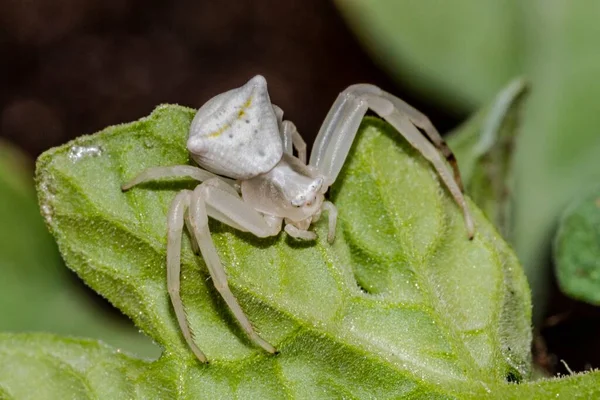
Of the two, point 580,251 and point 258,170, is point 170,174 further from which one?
point 580,251

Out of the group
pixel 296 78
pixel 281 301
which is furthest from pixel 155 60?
pixel 281 301

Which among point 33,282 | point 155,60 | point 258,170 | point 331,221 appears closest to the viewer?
point 331,221

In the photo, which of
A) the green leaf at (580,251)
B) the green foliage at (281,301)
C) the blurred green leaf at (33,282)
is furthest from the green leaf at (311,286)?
the blurred green leaf at (33,282)

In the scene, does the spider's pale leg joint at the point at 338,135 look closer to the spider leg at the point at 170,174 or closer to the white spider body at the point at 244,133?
the white spider body at the point at 244,133

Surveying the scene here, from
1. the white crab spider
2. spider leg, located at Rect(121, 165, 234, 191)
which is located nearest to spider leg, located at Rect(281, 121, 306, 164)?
the white crab spider

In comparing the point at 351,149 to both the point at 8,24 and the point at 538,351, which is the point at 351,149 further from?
the point at 8,24

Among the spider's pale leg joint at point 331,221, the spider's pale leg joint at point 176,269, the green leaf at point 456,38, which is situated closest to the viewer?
the spider's pale leg joint at point 176,269
